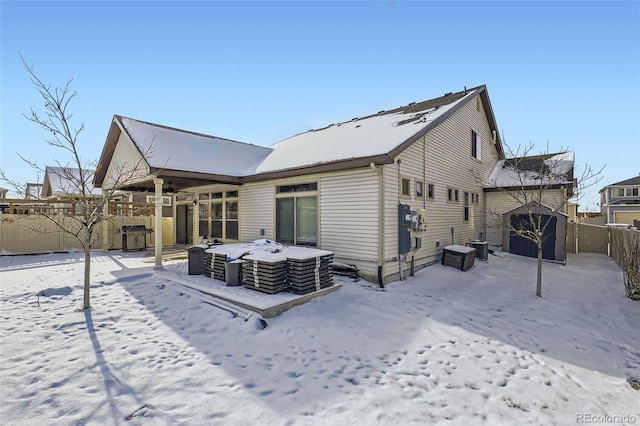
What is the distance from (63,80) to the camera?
6012mm

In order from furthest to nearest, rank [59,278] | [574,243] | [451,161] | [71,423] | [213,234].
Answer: [574,243] < [213,234] < [451,161] < [59,278] < [71,423]

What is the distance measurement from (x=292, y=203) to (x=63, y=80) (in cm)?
609

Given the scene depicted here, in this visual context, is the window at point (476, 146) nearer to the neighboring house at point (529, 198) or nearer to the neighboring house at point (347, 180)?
the neighboring house at point (347, 180)

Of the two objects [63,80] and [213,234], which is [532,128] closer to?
[213,234]

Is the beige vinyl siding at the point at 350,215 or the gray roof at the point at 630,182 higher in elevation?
the gray roof at the point at 630,182

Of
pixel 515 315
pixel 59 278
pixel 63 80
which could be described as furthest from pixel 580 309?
pixel 59 278

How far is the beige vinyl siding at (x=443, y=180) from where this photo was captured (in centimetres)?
794

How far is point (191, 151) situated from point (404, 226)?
8038 millimetres

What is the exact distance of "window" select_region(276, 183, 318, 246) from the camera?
9059mm

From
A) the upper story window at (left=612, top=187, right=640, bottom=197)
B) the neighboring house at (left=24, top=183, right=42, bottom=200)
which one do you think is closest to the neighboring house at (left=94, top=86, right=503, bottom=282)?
the neighboring house at (left=24, top=183, right=42, bottom=200)

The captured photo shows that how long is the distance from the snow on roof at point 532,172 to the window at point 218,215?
38.7ft

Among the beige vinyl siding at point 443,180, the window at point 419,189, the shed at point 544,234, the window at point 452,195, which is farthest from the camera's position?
the window at point 452,195

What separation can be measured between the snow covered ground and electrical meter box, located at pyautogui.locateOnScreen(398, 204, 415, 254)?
1230mm

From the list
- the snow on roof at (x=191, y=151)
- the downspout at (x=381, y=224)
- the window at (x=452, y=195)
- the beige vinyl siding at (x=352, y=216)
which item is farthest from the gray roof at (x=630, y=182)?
the beige vinyl siding at (x=352, y=216)
